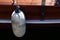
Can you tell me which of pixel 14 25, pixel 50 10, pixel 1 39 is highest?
pixel 50 10

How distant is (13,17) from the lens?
1.29 metres

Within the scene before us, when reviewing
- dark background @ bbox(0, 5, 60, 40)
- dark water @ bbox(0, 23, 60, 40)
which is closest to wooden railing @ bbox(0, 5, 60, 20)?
dark background @ bbox(0, 5, 60, 40)

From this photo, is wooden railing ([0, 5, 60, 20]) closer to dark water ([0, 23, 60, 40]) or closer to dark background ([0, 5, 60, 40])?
dark background ([0, 5, 60, 40])

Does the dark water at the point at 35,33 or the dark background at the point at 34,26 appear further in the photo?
the dark water at the point at 35,33

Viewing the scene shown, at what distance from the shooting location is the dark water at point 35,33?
151 cm

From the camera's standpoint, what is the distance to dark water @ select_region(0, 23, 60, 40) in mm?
1509

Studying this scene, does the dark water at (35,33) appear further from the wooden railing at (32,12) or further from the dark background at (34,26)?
the wooden railing at (32,12)

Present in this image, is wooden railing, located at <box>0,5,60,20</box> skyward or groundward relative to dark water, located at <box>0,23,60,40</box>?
skyward

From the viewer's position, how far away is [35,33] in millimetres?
1606

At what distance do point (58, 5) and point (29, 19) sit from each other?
32cm

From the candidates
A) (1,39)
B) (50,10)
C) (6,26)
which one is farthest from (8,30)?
(50,10)

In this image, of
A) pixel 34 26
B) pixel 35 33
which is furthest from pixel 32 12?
pixel 35 33

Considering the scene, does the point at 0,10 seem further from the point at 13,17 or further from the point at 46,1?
the point at 46,1

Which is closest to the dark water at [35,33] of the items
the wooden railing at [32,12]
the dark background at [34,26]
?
the dark background at [34,26]
